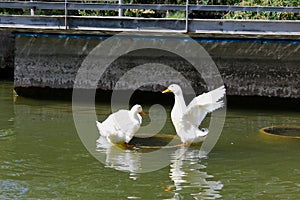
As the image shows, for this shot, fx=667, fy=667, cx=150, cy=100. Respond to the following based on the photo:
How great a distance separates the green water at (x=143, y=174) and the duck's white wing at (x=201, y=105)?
57cm

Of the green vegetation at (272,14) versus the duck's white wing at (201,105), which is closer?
the duck's white wing at (201,105)

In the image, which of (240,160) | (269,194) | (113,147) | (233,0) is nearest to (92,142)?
(113,147)

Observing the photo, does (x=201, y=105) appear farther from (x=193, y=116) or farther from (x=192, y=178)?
(x=192, y=178)

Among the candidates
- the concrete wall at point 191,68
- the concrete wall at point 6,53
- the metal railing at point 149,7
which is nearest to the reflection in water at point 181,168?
the metal railing at point 149,7

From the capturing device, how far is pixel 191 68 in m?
16.8

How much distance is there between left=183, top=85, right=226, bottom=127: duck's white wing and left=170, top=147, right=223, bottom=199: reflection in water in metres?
0.75

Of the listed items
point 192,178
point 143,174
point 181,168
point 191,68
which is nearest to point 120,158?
point 143,174

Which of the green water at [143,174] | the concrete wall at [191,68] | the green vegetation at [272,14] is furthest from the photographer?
the green vegetation at [272,14]

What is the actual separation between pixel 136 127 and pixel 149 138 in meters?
0.81

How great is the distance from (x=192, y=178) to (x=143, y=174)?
752 mm

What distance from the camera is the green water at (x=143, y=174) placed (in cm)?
909

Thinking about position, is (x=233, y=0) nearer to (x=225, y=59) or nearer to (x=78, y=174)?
(x=225, y=59)

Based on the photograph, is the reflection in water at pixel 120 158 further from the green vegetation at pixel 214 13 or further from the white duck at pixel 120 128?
the green vegetation at pixel 214 13

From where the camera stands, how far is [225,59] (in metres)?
16.5
